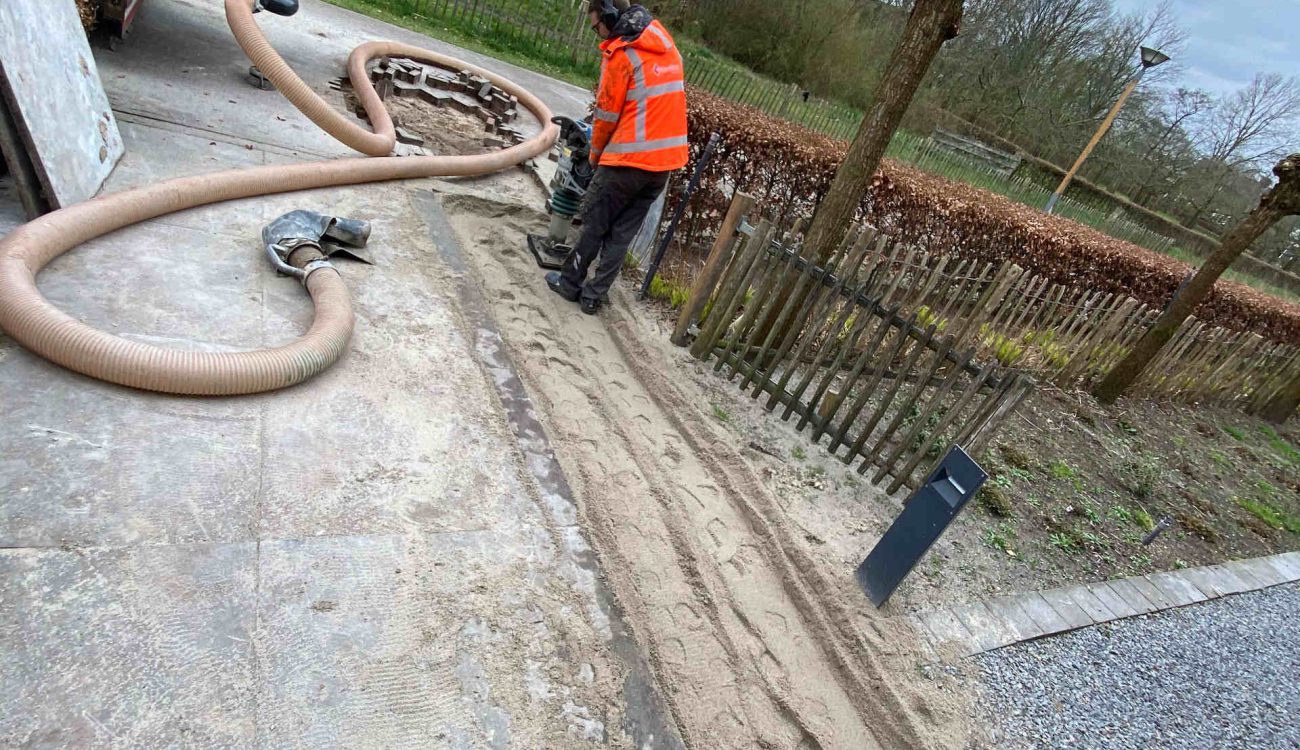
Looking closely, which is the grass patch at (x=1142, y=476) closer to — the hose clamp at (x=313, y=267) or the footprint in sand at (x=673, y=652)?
the footprint in sand at (x=673, y=652)

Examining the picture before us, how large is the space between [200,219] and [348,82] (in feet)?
13.8

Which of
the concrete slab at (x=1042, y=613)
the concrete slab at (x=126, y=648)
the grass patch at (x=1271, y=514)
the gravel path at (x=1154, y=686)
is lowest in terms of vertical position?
the concrete slab at (x=126, y=648)

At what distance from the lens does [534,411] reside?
3.41 meters

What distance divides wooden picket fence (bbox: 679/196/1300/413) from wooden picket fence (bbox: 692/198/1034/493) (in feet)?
0.20

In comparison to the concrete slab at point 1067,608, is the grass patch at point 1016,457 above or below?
above

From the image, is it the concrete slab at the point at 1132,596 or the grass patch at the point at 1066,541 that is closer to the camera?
the concrete slab at the point at 1132,596

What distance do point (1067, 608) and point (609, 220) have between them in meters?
3.73

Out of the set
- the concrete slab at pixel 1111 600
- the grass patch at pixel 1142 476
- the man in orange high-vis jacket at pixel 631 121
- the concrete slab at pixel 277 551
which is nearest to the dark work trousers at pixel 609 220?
the man in orange high-vis jacket at pixel 631 121

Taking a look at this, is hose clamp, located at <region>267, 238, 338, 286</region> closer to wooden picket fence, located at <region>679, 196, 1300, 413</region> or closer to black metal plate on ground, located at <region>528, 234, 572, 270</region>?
black metal plate on ground, located at <region>528, 234, 572, 270</region>

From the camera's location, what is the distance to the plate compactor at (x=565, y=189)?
191 inches

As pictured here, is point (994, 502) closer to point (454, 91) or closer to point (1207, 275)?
point (1207, 275)

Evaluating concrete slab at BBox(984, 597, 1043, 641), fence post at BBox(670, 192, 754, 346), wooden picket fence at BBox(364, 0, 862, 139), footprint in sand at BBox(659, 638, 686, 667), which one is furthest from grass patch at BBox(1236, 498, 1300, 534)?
wooden picket fence at BBox(364, 0, 862, 139)

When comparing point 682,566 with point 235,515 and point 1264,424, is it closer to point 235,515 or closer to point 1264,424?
point 235,515

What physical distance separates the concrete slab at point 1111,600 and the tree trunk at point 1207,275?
13.2 feet
